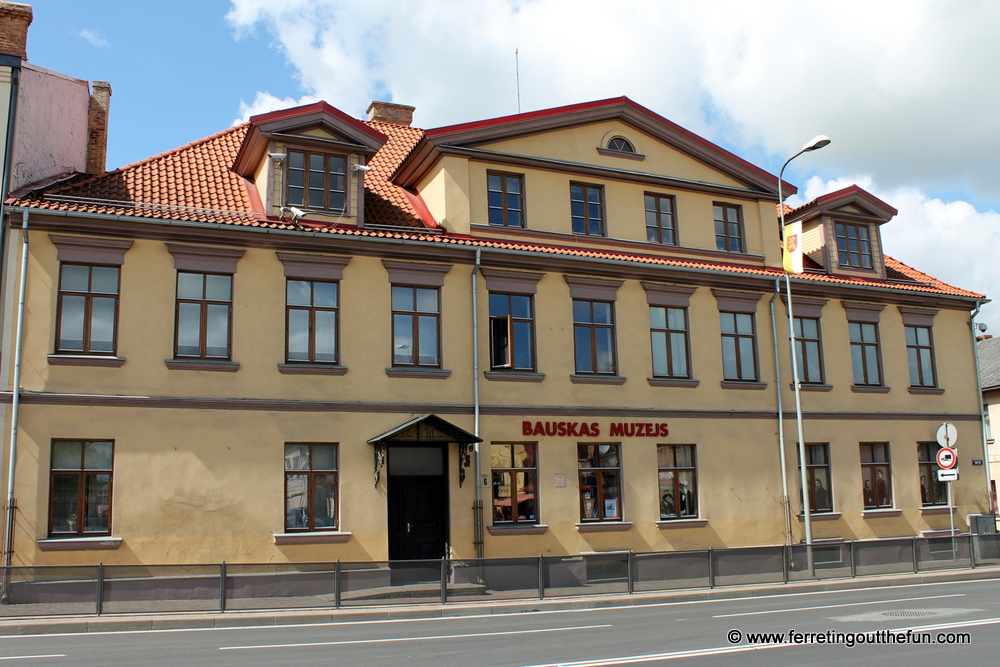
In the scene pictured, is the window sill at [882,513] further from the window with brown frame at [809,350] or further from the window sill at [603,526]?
the window sill at [603,526]

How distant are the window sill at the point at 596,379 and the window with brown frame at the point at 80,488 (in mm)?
11160

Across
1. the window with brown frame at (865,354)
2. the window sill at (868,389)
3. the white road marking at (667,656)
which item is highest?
the window with brown frame at (865,354)

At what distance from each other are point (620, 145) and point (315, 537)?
1403cm

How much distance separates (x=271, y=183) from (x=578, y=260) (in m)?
8.11

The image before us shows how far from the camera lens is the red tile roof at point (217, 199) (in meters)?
19.9

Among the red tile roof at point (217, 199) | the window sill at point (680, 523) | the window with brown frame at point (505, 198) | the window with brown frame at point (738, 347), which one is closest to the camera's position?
the red tile roof at point (217, 199)

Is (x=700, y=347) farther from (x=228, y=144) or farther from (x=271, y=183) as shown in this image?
(x=228, y=144)

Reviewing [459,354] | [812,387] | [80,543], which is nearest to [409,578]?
[459,354]

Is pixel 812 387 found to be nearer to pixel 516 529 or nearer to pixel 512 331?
pixel 512 331

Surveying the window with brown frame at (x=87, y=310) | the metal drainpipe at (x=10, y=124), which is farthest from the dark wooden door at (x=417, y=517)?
the metal drainpipe at (x=10, y=124)

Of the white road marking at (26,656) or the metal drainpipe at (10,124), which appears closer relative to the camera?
the white road marking at (26,656)

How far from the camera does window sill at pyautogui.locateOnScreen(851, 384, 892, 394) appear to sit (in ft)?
87.7

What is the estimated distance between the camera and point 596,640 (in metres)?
12.8

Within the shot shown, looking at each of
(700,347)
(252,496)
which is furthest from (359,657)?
(700,347)
